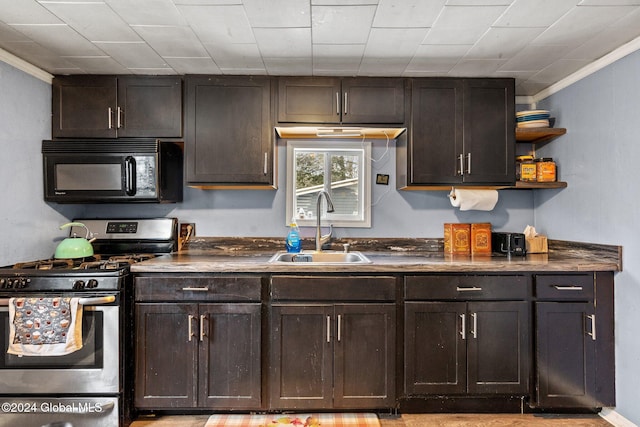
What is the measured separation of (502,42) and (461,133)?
62 cm

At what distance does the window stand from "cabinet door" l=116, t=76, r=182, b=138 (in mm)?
839

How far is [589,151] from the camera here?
2426mm

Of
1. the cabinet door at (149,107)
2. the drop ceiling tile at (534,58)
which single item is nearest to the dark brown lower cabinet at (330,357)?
the cabinet door at (149,107)

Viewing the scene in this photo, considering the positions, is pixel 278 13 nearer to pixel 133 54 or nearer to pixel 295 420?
pixel 133 54

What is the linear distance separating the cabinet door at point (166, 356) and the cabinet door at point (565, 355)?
2018 mm

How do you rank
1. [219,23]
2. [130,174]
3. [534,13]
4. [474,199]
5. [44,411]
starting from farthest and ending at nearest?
Result: [474,199] < [130,174] < [44,411] < [219,23] < [534,13]

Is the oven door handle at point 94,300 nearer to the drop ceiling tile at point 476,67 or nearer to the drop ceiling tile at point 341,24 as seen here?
the drop ceiling tile at point 341,24

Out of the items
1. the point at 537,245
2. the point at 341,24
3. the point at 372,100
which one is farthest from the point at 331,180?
the point at 537,245

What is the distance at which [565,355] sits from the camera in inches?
86.8

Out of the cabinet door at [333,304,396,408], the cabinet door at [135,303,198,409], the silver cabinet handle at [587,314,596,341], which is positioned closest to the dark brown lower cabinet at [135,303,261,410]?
the cabinet door at [135,303,198,409]

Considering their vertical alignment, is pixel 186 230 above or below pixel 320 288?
above

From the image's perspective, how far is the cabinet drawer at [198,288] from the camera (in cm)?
218

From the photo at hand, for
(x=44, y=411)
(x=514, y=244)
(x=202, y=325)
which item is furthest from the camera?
(x=514, y=244)

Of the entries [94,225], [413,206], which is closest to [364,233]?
[413,206]
